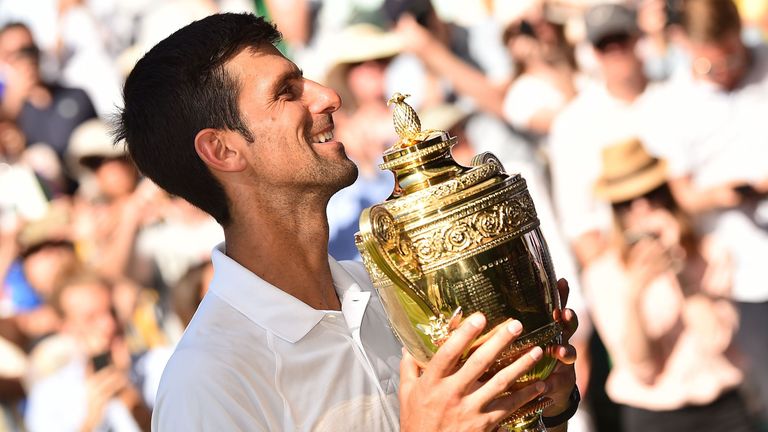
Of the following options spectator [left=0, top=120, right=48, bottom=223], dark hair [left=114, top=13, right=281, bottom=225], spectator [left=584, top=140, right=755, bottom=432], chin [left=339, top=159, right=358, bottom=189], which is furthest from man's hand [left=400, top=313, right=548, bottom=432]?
spectator [left=0, top=120, right=48, bottom=223]

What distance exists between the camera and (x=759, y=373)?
4258 mm

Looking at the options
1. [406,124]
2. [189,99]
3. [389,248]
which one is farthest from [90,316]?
A: [389,248]

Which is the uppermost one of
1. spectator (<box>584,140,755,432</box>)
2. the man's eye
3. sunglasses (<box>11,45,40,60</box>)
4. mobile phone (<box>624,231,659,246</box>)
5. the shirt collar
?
sunglasses (<box>11,45,40,60</box>)

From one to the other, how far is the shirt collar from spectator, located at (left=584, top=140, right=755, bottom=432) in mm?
2723

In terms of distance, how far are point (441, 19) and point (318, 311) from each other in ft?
10.7

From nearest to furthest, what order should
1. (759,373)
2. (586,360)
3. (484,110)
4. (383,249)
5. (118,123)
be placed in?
1. (383,249)
2. (118,123)
3. (759,373)
4. (586,360)
5. (484,110)

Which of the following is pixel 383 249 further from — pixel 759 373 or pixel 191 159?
pixel 759 373

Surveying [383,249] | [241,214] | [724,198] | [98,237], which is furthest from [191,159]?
[98,237]

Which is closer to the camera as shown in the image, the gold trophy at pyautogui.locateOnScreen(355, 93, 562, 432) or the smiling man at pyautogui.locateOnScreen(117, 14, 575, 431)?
the gold trophy at pyautogui.locateOnScreen(355, 93, 562, 432)

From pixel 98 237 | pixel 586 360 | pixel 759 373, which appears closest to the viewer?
pixel 759 373

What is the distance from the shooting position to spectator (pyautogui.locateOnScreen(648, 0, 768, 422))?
14.0 ft

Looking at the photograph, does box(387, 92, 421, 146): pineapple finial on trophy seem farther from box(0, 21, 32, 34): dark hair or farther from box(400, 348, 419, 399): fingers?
box(0, 21, 32, 34): dark hair

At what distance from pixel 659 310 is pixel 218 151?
284 cm

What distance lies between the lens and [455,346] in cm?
Result: 165
